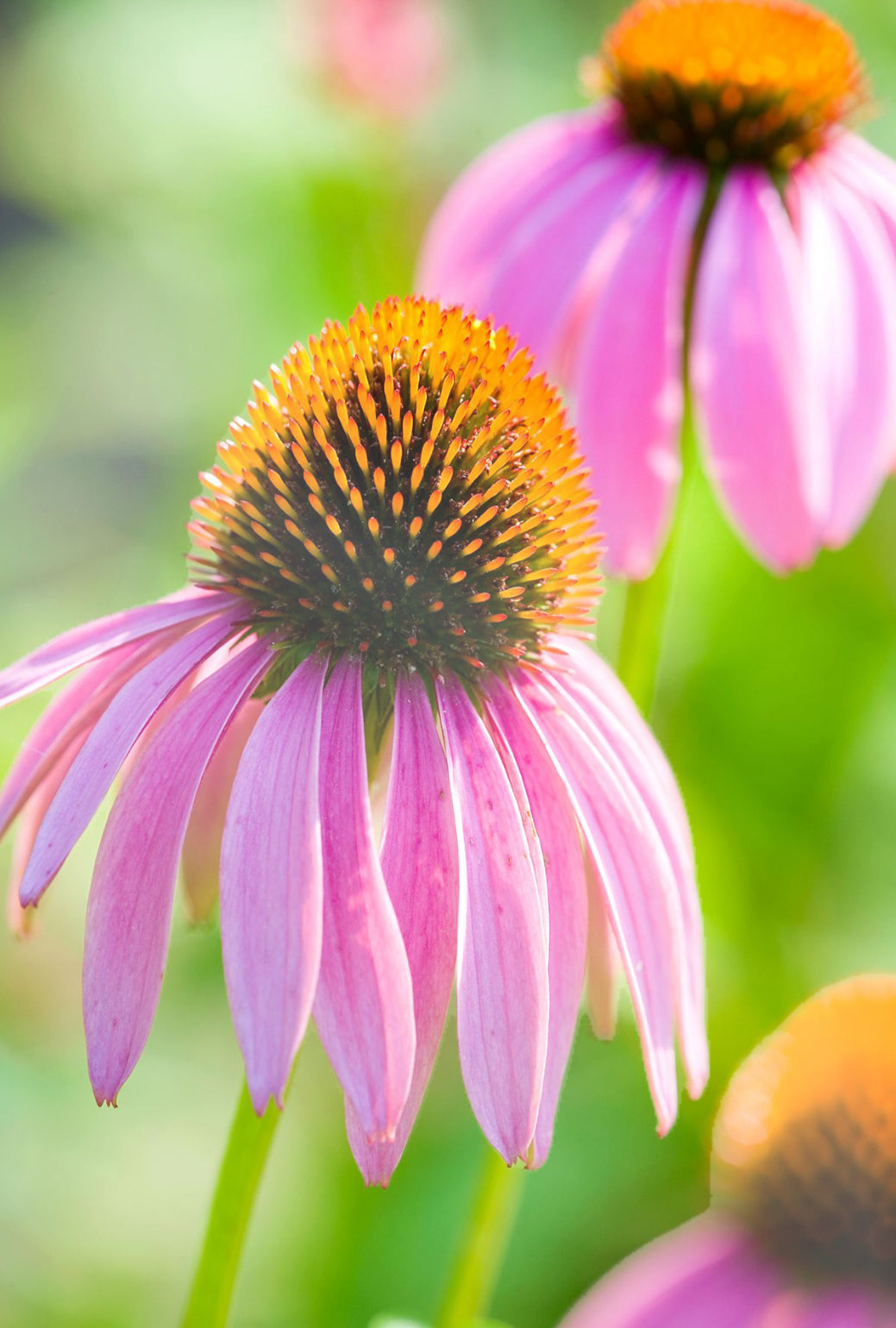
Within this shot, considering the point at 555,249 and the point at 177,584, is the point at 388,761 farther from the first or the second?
the point at 177,584

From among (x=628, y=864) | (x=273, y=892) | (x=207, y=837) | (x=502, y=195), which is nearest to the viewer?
(x=273, y=892)

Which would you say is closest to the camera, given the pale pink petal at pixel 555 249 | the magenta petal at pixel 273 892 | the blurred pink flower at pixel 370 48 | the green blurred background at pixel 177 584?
the magenta petal at pixel 273 892

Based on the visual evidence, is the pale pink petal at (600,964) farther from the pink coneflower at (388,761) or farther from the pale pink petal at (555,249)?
the pale pink petal at (555,249)

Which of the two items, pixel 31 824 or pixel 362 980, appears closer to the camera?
pixel 362 980

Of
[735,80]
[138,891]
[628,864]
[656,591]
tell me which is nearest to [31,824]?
[138,891]

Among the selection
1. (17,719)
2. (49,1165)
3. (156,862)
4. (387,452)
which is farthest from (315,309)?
(156,862)

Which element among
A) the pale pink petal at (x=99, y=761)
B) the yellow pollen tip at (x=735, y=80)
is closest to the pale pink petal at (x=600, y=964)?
the pale pink petal at (x=99, y=761)
